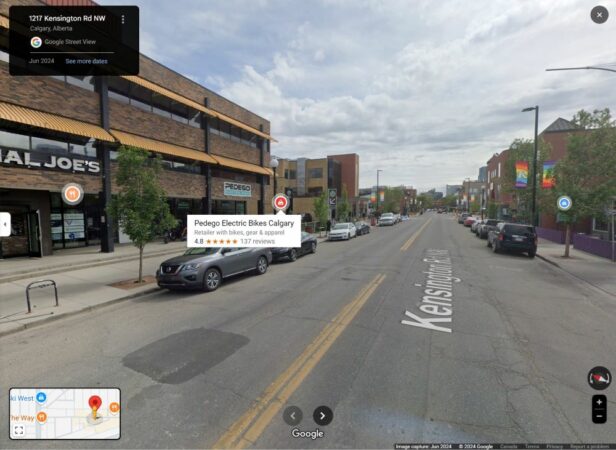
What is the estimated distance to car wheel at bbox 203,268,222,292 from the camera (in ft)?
27.7

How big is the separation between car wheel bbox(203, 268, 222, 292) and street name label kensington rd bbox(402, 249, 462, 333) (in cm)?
541

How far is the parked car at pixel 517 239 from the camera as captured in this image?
14797 millimetres

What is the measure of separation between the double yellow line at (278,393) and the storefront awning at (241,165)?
19513 millimetres

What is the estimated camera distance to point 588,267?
1216 centimetres

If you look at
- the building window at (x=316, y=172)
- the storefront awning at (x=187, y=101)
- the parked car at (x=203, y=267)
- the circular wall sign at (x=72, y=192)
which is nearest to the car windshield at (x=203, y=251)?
the parked car at (x=203, y=267)

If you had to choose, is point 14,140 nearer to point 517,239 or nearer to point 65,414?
point 65,414

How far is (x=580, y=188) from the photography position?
1358 cm

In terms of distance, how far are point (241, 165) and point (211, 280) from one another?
18.0 metres

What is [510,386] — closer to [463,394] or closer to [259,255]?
[463,394]

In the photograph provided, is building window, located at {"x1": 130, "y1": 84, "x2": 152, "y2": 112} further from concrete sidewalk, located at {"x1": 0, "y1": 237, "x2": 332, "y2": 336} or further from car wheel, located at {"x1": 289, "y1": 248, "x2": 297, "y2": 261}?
car wheel, located at {"x1": 289, "y1": 248, "x2": 297, "y2": 261}

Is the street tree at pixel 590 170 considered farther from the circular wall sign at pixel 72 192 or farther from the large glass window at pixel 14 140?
the large glass window at pixel 14 140

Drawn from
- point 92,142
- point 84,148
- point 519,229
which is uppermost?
point 92,142

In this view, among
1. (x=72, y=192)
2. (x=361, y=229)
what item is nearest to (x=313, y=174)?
(x=361, y=229)

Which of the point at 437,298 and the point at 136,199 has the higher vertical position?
the point at 136,199
